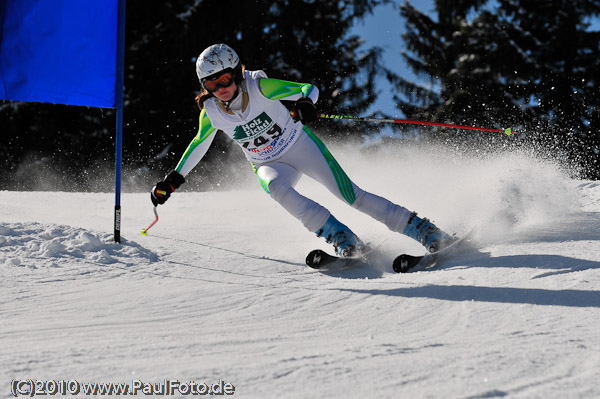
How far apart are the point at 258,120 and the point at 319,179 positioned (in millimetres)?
601

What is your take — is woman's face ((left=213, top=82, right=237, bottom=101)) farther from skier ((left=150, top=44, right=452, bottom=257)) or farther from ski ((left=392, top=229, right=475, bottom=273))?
ski ((left=392, top=229, right=475, bottom=273))

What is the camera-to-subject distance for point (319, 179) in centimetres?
431

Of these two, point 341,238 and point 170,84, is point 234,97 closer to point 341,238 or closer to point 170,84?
point 341,238

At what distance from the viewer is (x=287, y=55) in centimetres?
1728

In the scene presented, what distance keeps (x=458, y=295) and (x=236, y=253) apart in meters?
1.75

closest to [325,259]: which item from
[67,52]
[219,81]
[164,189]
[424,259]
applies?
[424,259]

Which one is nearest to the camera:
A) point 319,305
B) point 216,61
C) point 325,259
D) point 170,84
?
point 319,305

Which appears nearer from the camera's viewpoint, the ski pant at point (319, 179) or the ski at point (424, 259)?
the ski at point (424, 259)

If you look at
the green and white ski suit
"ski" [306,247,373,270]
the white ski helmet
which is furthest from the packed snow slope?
the white ski helmet

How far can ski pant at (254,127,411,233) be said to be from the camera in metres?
3.82

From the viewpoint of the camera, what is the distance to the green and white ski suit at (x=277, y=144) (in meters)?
4.05

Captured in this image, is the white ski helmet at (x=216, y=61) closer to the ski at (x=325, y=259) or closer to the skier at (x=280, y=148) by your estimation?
the skier at (x=280, y=148)

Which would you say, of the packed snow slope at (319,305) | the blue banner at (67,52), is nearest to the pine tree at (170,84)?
the packed snow slope at (319,305)

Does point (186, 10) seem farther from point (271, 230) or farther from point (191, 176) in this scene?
point (271, 230)
